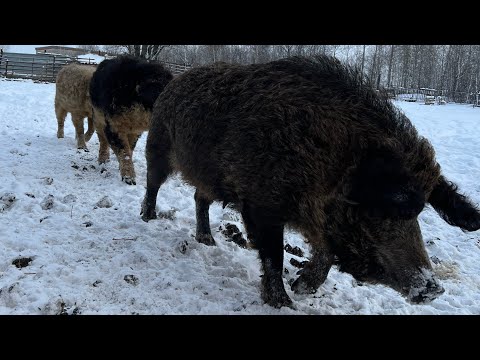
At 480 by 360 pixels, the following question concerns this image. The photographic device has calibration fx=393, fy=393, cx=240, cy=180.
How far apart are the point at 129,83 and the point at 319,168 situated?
5.39m

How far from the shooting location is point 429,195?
356cm

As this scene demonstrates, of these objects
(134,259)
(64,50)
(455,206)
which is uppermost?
(64,50)

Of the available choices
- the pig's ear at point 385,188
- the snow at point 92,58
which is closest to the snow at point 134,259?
the pig's ear at point 385,188

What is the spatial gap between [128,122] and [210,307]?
5.11m

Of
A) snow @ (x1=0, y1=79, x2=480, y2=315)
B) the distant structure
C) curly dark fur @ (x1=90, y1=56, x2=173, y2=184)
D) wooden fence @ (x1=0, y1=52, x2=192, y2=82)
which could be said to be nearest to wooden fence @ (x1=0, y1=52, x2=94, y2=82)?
wooden fence @ (x1=0, y1=52, x2=192, y2=82)

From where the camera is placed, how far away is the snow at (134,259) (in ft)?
12.5

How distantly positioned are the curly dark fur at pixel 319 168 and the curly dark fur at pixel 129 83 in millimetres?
3137

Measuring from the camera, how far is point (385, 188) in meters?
3.09

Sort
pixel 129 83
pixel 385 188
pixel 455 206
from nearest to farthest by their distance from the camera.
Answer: pixel 385 188 < pixel 455 206 < pixel 129 83

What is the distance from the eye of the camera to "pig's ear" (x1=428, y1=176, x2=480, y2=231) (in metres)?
3.67

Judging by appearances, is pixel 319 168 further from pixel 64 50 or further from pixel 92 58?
pixel 64 50

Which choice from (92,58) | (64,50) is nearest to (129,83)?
(92,58)

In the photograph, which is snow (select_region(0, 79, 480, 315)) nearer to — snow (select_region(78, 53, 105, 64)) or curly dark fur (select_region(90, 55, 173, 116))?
curly dark fur (select_region(90, 55, 173, 116))
